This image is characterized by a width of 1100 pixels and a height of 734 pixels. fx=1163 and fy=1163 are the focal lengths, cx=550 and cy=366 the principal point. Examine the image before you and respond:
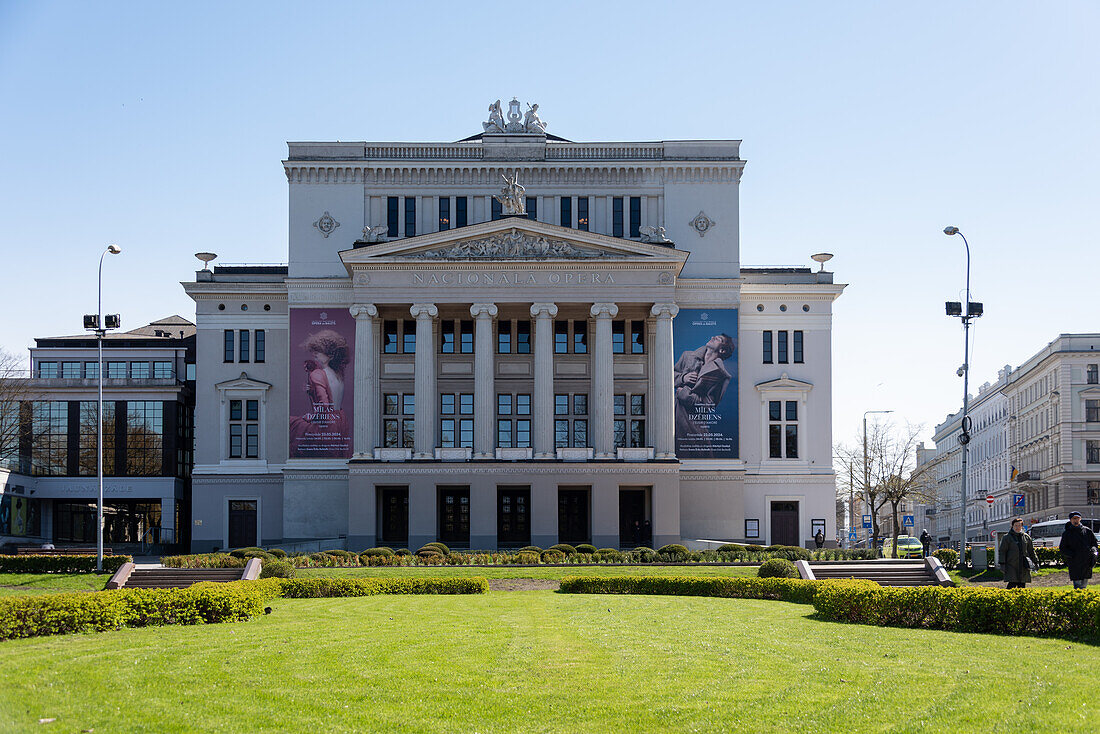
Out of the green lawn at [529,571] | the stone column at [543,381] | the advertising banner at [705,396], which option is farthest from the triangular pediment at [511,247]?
the green lawn at [529,571]

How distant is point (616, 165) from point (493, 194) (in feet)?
27.1

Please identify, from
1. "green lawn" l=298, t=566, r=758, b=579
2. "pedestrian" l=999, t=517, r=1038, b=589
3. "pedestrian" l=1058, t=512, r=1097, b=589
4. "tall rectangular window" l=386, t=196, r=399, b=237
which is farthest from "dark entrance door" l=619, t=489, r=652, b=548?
"pedestrian" l=999, t=517, r=1038, b=589

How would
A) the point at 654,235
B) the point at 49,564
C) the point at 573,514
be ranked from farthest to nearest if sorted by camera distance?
the point at 654,235, the point at 573,514, the point at 49,564

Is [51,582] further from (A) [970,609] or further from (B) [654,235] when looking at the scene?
(B) [654,235]

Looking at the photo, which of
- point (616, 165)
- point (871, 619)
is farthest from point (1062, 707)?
point (616, 165)

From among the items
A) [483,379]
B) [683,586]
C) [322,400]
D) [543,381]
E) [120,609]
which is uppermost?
[483,379]

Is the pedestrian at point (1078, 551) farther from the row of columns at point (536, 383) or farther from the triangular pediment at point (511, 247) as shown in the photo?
the triangular pediment at point (511, 247)

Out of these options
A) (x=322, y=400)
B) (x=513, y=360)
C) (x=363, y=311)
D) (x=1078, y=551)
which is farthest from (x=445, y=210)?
(x=1078, y=551)

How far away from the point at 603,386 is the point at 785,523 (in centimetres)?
1590

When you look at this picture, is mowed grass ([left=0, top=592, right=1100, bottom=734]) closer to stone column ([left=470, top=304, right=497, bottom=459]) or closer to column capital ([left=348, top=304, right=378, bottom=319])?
stone column ([left=470, top=304, right=497, bottom=459])

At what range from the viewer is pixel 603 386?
69562 mm

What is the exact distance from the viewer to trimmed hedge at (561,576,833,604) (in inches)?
1492

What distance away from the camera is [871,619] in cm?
2761

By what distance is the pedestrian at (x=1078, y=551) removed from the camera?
29.1 metres
